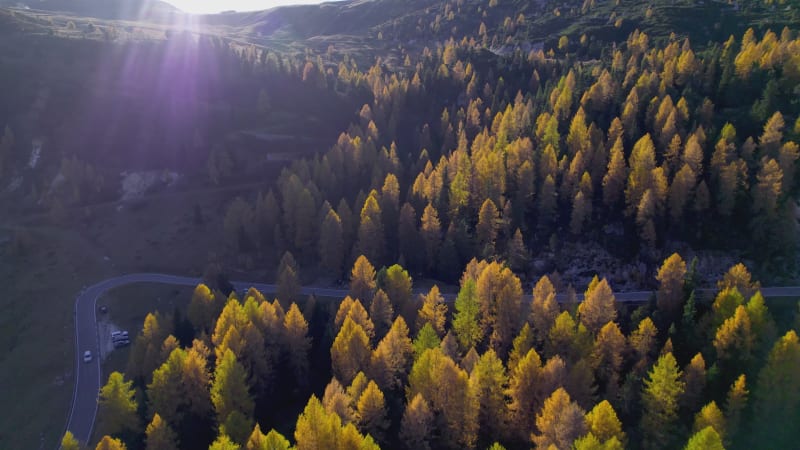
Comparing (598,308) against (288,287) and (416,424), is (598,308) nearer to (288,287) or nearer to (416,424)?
(416,424)

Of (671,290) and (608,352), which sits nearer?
(608,352)

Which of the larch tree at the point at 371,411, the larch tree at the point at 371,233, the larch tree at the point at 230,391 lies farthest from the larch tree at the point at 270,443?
the larch tree at the point at 371,233

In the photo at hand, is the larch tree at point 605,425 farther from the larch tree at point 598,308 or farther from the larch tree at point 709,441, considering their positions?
the larch tree at point 598,308

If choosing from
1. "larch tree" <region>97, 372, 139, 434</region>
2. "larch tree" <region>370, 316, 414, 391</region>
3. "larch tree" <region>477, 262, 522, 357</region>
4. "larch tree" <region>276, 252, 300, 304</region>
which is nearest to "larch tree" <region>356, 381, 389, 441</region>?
"larch tree" <region>370, 316, 414, 391</region>

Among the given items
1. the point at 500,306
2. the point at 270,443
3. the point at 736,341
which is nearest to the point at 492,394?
the point at 500,306

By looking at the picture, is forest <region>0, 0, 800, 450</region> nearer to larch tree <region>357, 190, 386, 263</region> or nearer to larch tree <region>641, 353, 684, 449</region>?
larch tree <region>641, 353, 684, 449</region>

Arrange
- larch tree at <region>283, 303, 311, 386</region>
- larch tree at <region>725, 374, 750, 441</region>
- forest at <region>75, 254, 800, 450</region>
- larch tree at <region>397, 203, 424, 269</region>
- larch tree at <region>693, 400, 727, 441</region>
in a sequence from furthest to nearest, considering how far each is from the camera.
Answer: larch tree at <region>397, 203, 424, 269</region> → larch tree at <region>283, 303, 311, 386</region> → forest at <region>75, 254, 800, 450</region> → larch tree at <region>725, 374, 750, 441</region> → larch tree at <region>693, 400, 727, 441</region>

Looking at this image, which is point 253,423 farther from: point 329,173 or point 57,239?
point 57,239
